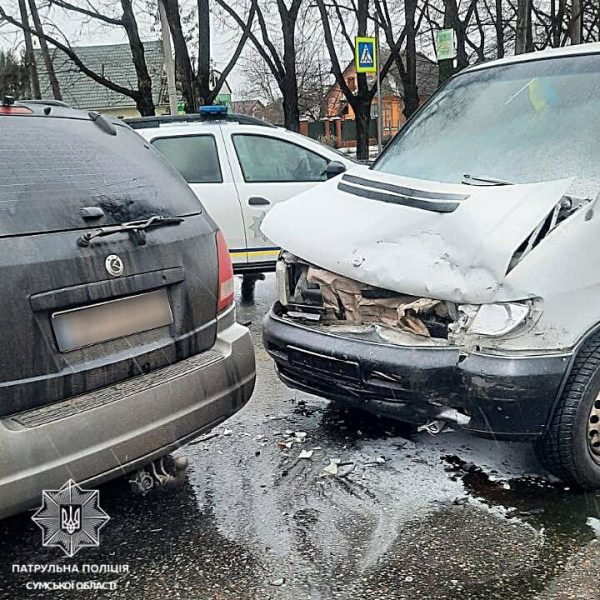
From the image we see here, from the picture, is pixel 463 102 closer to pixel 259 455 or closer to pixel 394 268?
pixel 394 268

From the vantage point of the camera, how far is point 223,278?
3176 mm

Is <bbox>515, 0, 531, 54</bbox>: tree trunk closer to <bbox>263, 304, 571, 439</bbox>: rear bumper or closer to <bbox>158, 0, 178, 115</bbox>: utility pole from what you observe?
<bbox>158, 0, 178, 115</bbox>: utility pole

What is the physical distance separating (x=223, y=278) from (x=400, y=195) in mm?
987

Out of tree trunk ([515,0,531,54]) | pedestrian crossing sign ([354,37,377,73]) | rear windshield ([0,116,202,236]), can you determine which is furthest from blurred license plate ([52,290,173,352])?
tree trunk ([515,0,531,54])

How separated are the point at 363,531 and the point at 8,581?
1410 mm

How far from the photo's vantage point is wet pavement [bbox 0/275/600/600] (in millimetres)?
2617

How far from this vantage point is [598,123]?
3482 millimetres

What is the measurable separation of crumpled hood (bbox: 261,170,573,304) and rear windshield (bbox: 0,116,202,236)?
699 mm

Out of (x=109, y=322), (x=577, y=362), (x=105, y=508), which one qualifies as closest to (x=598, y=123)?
(x=577, y=362)

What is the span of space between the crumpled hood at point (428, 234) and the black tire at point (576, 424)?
409mm

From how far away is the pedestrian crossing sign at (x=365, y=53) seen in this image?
1458 centimetres

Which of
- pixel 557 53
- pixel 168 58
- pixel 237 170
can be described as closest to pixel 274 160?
pixel 237 170

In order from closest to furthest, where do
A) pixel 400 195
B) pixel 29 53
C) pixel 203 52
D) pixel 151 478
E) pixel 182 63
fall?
pixel 151 478 → pixel 400 195 → pixel 182 63 → pixel 203 52 → pixel 29 53

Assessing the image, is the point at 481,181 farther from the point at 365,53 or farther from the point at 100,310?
the point at 365,53
